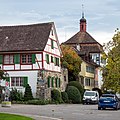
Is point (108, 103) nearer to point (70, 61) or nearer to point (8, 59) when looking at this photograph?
point (8, 59)

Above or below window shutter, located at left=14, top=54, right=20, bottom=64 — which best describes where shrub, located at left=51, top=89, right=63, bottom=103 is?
below

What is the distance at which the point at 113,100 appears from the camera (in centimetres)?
4225

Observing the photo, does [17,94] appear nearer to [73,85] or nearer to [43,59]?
[43,59]

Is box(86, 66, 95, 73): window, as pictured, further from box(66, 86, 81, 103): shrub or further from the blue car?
the blue car

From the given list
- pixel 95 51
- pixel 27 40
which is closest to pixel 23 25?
pixel 27 40

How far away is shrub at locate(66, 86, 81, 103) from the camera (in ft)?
210

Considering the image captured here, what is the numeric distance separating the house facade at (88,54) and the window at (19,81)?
77.5ft

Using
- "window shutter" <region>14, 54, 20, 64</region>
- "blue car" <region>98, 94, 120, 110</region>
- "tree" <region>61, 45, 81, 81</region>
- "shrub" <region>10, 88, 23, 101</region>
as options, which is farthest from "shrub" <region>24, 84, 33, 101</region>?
"blue car" <region>98, 94, 120, 110</region>

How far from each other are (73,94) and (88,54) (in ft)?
103

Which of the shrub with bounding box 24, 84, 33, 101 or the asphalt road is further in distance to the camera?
the shrub with bounding box 24, 84, 33, 101

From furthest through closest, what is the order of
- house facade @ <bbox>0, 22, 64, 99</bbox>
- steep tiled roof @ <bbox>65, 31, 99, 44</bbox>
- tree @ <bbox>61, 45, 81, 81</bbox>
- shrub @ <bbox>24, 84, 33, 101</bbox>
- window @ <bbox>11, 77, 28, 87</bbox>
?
steep tiled roof @ <bbox>65, 31, 99, 44</bbox> < tree @ <bbox>61, 45, 81, 81</bbox> < window @ <bbox>11, 77, 28, 87</bbox> < house facade @ <bbox>0, 22, 64, 99</bbox> < shrub @ <bbox>24, 84, 33, 101</bbox>

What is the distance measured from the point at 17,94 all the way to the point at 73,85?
15649 mm

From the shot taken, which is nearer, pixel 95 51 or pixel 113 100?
pixel 113 100

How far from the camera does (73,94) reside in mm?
63906
